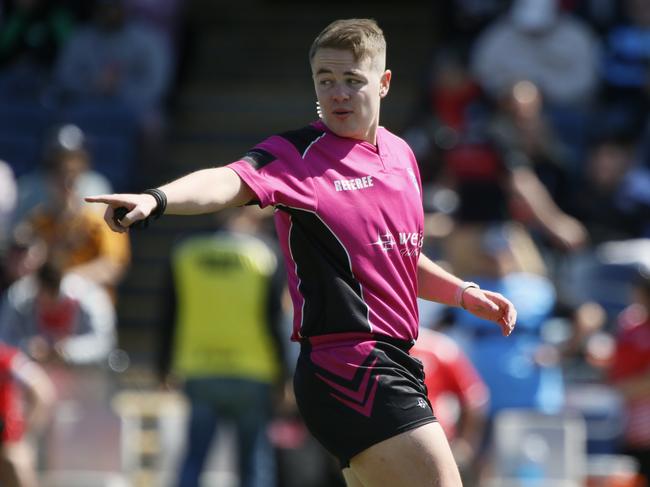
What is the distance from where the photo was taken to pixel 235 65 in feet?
51.1

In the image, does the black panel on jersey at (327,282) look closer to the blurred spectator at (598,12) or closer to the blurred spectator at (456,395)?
the blurred spectator at (456,395)

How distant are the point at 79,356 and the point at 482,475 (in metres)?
2.85

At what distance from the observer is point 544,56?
485 inches

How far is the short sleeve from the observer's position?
485 cm

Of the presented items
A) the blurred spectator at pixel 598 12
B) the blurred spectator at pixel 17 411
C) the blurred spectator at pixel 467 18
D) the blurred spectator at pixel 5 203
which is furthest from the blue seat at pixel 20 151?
the blurred spectator at pixel 598 12

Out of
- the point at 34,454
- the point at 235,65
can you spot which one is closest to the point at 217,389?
the point at 34,454

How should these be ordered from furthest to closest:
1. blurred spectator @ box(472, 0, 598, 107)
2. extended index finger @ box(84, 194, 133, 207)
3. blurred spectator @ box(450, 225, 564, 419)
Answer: blurred spectator @ box(472, 0, 598, 107), blurred spectator @ box(450, 225, 564, 419), extended index finger @ box(84, 194, 133, 207)

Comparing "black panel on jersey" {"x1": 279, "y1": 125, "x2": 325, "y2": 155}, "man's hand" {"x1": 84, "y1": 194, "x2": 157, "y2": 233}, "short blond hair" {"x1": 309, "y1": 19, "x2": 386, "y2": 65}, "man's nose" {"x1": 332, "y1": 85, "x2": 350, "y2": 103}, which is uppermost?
"short blond hair" {"x1": 309, "y1": 19, "x2": 386, "y2": 65}

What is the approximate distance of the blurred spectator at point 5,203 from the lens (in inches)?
458

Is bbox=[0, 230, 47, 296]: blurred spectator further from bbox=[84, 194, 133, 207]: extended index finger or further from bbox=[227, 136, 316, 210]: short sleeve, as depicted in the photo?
bbox=[84, 194, 133, 207]: extended index finger

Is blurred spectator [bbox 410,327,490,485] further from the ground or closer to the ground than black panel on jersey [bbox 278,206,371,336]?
closer to the ground

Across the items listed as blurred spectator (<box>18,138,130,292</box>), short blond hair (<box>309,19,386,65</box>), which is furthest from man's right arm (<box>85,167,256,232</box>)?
blurred spectator (<box>18,138,130,292</box>)

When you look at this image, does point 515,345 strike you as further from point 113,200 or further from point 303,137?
point 113,200

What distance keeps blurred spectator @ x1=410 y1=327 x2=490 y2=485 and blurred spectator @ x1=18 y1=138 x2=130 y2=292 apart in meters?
2.49
